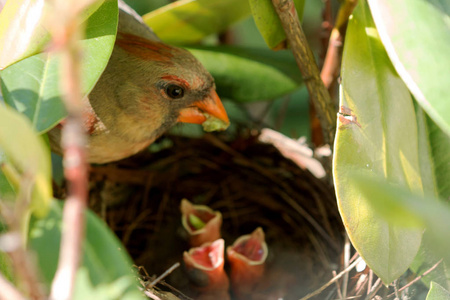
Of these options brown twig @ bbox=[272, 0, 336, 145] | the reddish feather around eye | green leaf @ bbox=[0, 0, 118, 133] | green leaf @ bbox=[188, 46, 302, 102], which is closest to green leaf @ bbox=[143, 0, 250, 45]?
green leaf @ bbox=[188, 46, 302, 102]

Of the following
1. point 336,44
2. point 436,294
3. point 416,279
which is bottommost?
point 416,279

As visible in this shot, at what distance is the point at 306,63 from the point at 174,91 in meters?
0.41

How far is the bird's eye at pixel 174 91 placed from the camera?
4.89 feet

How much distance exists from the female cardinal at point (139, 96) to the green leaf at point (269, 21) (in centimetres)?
26

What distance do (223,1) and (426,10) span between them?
735 millimetres


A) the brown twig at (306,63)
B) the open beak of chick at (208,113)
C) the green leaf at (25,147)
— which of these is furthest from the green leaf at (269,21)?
the green leaf at (25,147)

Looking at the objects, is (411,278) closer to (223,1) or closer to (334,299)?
(334,299)

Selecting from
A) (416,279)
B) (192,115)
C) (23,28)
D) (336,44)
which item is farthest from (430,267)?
(23,28)

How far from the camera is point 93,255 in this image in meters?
0.68

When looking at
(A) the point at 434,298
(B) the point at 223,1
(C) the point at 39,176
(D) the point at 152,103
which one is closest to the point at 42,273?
(C) the point at 39,176

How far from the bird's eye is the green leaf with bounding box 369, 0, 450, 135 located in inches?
27.1

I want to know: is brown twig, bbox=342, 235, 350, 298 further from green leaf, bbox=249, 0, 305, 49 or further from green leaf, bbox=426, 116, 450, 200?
green leaf, bbox=249, 0, 305, 49

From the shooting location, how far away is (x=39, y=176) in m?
0.59

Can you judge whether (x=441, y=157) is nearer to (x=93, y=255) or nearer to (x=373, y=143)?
(x=373, y=143)
